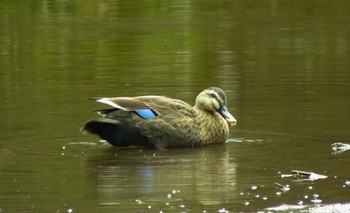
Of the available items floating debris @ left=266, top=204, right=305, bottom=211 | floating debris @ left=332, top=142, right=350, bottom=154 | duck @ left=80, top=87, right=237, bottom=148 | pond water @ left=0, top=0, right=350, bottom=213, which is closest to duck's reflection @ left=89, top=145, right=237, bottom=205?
pond water @ left=0, top=0, right=350, bottom=213

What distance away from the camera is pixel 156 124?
41.9 feet

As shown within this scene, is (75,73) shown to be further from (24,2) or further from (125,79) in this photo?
(24,2)

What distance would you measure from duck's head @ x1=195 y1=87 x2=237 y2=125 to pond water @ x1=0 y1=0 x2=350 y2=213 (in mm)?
295

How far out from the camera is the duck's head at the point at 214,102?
13.1m

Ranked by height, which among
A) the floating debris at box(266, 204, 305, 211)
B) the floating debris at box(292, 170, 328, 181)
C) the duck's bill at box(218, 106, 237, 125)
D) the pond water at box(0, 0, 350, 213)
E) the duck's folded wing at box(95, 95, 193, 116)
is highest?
the duck's folded wing at box(95, 95, 193, 116)

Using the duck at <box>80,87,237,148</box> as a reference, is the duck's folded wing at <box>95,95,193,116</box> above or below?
above

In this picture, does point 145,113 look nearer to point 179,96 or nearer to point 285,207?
point 179,96

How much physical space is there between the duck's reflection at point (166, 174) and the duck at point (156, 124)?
0.15 meters

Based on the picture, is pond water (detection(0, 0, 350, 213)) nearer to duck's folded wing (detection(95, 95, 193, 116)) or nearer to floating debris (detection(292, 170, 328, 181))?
floating debris (detection(292, 170, 328, 181))

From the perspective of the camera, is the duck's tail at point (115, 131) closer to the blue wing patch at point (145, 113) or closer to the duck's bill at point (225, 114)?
the blue wing patch at point (145, 113)

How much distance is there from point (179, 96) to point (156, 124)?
8.94 ft

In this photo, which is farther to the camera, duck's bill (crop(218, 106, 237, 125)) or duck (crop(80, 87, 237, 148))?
duck's bill (crop(218, 106, 237, 125))

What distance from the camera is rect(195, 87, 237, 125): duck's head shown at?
1309 centimetres

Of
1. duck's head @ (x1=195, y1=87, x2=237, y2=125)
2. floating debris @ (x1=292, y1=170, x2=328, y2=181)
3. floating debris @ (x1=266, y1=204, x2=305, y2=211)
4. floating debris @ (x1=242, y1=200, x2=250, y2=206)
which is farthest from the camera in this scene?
duck's head @ (x1=195, y1=87, x2=237, y2=125)
